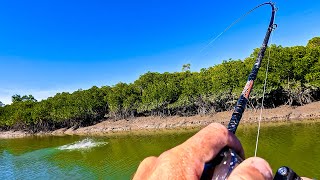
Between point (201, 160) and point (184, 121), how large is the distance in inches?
2183

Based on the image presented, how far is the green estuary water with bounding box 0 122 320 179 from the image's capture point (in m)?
25.4

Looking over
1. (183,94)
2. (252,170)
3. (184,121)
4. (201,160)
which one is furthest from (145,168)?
(183,94)

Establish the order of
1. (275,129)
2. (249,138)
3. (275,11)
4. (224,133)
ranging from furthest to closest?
(275,129)
(249,138)
(275,11)
(224,133)

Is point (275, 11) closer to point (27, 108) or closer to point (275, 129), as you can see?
point (275, 129)

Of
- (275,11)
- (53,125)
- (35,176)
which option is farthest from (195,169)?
(53,125)

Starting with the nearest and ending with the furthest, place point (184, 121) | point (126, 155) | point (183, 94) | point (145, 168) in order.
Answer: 1. point (145, 168)
2. point (126, 155)
3. point (184, 121)
4. point (183, 94)

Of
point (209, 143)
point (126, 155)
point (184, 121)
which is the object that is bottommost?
point (126, 155)

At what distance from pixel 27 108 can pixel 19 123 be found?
169 inches

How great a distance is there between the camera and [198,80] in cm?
5872

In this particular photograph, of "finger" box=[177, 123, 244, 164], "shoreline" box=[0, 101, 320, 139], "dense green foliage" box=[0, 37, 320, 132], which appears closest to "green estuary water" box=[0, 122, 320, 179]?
"shoreline" box=[0, 101, 320, 139]

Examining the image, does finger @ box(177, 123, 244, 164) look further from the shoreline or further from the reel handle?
the shoreline

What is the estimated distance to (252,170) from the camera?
1.23 metres

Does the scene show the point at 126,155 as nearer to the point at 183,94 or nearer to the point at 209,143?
the point at 183,94

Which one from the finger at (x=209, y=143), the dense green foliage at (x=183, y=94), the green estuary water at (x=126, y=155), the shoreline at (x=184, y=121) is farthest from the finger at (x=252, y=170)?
the dense green foliage at (x=183, y=94)
